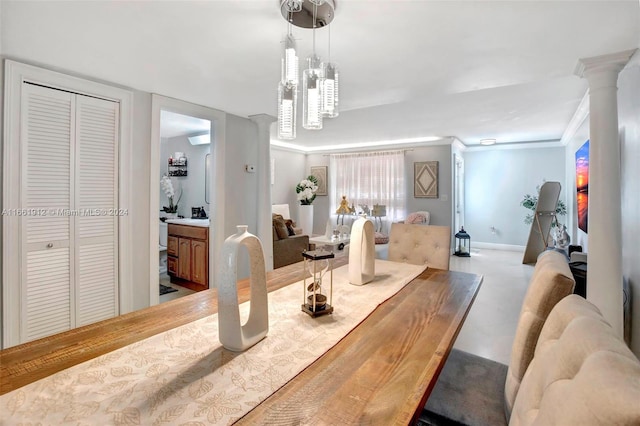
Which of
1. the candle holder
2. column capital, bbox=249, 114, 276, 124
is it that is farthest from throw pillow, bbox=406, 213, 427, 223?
the candle holder

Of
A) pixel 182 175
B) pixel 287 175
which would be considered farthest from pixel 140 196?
pixel 287 175

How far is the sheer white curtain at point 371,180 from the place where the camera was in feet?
21.5

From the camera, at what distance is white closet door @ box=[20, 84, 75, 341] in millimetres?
2180

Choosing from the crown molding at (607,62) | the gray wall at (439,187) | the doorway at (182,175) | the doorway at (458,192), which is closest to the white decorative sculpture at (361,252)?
the crown molding at (607,62)

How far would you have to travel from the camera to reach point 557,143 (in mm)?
5980

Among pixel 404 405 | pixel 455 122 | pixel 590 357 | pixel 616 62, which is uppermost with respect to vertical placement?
pixel 455 122

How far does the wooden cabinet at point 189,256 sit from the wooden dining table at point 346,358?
2.35 m

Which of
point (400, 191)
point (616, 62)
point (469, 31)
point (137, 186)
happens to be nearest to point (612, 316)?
point (616, 62)

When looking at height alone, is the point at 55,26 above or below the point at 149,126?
above

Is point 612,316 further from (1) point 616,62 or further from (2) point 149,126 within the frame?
(2) point 149,126

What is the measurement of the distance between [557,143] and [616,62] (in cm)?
477

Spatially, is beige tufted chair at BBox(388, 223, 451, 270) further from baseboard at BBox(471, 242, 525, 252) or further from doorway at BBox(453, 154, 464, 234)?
baseboard at BBox(471, 242, 525, 252)

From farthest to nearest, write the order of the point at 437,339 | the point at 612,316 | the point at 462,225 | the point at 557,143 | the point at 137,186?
the point at 462,225 → the point at 557,143 → the point at 137,186 → the point at 612,316 → the point at 437,339

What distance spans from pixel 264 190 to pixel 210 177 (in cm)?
66
